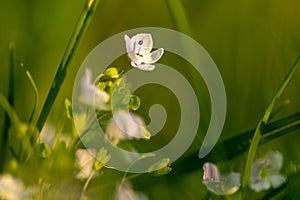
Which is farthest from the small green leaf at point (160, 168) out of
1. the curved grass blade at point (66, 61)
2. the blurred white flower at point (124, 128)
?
the curved grass blade at point (66, 61)

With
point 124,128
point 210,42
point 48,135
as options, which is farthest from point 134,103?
point 210,42

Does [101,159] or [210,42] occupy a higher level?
[101,159]

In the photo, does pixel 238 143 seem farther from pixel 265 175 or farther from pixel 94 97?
pixel 94 97

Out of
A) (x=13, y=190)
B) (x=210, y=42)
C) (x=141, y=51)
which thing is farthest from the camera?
(x=210, y=42)

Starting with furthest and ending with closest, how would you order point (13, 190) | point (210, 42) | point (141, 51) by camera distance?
point (210, 42) < point (141, 51) < point (13, 190)

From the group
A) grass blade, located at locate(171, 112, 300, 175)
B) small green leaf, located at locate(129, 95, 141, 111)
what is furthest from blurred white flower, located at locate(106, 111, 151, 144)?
grass blade, located at locate(171, 112, 300, 175)

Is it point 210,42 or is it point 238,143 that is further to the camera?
point 210,42

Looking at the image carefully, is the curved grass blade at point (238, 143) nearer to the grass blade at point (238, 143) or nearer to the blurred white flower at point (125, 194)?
the grass blade at point (238, 143)
